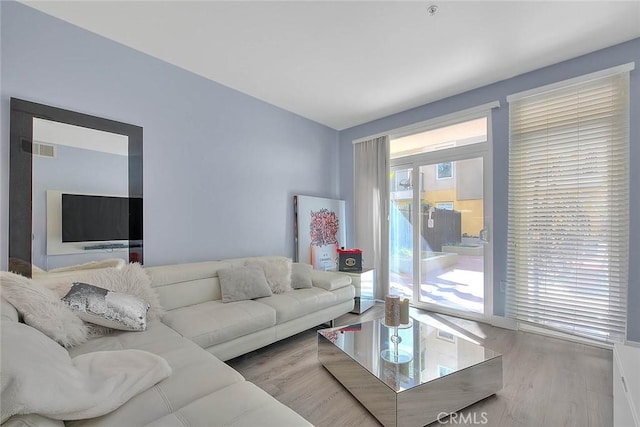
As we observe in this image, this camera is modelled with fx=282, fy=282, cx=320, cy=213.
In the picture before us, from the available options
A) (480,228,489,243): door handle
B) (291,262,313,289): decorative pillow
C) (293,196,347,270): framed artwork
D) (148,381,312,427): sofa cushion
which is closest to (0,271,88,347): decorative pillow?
(148,381,312,427): sofa cushion

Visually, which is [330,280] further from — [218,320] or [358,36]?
[358,36]

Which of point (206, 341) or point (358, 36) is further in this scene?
point (358, 36)

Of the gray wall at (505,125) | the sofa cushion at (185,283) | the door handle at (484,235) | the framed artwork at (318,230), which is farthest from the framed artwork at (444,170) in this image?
the sofa cushion at (185,283)

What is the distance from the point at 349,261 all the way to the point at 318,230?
76 centimetres

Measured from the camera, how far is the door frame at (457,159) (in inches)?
124

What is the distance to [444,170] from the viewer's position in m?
3.54

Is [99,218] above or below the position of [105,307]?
above

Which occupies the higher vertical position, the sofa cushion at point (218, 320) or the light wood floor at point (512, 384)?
the sofa cushion at point (218, 320)

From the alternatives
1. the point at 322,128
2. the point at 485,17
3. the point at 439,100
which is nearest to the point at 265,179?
the point at 322,128

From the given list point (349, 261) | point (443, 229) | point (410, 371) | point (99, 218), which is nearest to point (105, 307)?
point (99, 218)

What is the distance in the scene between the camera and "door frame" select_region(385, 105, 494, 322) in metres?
3.15

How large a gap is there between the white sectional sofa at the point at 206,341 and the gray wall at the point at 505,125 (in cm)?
173

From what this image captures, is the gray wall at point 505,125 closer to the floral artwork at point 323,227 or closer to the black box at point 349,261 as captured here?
the floral artwork at point 323,227

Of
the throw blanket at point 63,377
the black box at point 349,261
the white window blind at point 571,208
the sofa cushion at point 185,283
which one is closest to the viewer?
the throw blanket at point 63,377
